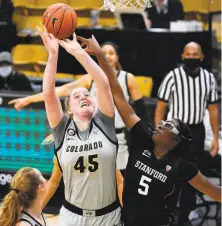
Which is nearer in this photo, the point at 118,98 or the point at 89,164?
the point at 89,164

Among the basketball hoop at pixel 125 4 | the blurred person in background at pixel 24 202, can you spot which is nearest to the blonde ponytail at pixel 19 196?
the blurred person in background at pixel 24 202

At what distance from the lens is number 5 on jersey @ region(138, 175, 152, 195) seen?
13.7ft

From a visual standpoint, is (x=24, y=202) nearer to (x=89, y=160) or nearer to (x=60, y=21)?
(x=89, y=160)

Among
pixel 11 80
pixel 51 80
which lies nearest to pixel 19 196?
pixel 51 80

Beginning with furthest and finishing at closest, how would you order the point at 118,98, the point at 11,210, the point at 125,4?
1. the point at 125,4
2. the point at 118,98
3. the point at 11,210

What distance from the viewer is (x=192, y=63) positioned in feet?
21.4

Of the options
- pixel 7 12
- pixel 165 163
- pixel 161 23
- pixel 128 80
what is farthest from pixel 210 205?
pixel 7 12

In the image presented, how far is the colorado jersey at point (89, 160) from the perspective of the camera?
4.08 metres

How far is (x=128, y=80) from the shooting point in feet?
19.5

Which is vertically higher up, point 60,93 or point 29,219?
point 60,93

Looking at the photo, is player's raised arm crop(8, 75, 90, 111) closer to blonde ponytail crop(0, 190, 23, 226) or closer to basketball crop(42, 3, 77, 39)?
basketball crop(42, 3, 77, 39)

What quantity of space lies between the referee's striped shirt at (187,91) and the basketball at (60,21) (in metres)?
2.07

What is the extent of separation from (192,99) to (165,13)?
3.60m

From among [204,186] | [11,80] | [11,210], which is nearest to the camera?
[11,210]
